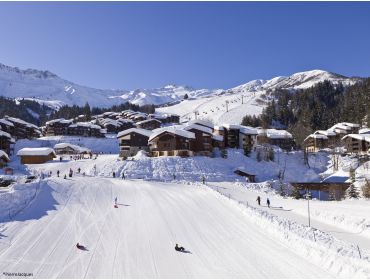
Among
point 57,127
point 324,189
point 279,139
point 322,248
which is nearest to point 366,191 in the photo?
point 324,189

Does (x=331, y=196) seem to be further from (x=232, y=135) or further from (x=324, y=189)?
(x=232, y=135)

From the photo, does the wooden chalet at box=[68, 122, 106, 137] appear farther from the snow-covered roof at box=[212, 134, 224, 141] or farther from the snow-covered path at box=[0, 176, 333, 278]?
the snow-covered path at box=[0, 176, 333, 278]

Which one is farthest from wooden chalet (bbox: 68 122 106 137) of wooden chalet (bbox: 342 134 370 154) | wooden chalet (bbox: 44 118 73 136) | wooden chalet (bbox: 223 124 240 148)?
wooden chalet (bbox: 342 134 370 154)

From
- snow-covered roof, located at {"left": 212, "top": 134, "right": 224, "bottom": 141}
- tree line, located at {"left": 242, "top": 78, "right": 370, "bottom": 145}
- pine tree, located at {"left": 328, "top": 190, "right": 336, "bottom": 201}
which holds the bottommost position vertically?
pine tree, located at {"left": 328, "top": 190, "right": 336, "bottom": 201}

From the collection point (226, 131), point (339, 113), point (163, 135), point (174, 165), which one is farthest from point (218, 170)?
point (339, 113)

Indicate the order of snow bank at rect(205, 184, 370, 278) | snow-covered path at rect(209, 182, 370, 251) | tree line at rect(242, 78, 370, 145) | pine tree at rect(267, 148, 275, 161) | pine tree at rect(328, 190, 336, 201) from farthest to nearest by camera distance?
1. tree line at rect(242, 78, 370, 145)
2. pine tree at rect(267, 148, 275, 161)
3. pine tree at rect(328, 190, 336, 201)
4. snow-covered path at rect(209, 182, 370, 251)
5. snow bank at rect(205, 184, 370, 278)

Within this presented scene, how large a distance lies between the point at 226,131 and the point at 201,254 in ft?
258

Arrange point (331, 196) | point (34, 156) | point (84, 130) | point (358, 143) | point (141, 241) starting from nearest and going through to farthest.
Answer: point (141, 241), point (331, 196), point (34, 156), point (358, 143), point (84, 130)

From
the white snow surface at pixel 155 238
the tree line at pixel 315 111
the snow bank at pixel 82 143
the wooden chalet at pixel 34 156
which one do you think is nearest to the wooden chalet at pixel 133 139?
the snow bank at pixel 82 143

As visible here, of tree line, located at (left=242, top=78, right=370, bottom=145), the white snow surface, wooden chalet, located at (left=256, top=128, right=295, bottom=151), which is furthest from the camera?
tree line, located at (left=242, top=78, right=370, bottom=145)

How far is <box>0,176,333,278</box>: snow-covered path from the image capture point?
1903 centimetres

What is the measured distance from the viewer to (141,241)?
2452cm

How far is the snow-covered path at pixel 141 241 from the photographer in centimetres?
1903

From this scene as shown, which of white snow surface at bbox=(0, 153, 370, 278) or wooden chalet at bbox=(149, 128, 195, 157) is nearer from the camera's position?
white snow surface at bbox=(0, 153, 370, 278)
